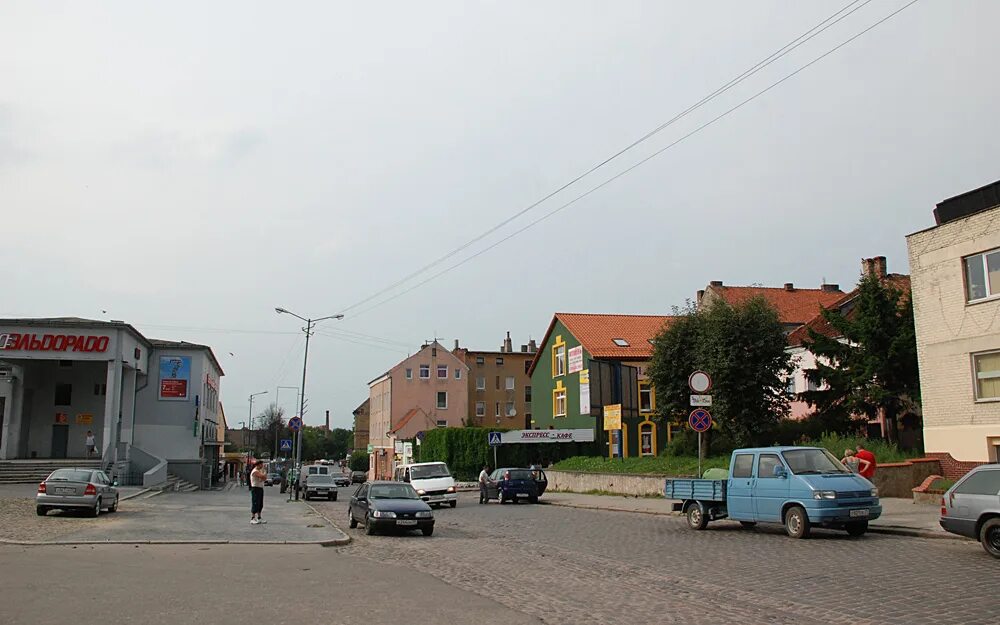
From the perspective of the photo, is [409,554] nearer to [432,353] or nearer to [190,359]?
[190,359]

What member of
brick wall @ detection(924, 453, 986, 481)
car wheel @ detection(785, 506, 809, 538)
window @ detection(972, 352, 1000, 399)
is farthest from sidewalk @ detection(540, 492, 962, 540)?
window @ detection(972, 352, 1000, 399)

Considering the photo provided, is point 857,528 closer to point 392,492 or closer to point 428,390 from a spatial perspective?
point 392,492

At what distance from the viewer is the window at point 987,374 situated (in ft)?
75.5

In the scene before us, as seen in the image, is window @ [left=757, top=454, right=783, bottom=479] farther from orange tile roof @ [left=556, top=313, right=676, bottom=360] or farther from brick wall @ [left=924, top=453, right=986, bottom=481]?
orange tile roof @ [left=556, top=313, right=676, bottom=360]

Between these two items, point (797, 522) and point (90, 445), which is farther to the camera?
point (90, 445)

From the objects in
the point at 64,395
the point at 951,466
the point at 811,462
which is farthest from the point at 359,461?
the point at 811,462

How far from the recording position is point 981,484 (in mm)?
13711

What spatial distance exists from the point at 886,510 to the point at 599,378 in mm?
31705

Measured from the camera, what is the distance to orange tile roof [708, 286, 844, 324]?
5222 centimetres

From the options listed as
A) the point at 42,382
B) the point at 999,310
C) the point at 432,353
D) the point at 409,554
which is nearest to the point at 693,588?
the point at 409,554

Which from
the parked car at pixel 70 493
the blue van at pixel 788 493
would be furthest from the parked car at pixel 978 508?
the parked car at pixel 70 493

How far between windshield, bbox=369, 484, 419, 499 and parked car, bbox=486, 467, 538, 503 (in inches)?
542

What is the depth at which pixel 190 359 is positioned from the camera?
54.2m

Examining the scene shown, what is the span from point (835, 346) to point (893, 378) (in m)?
2.90
